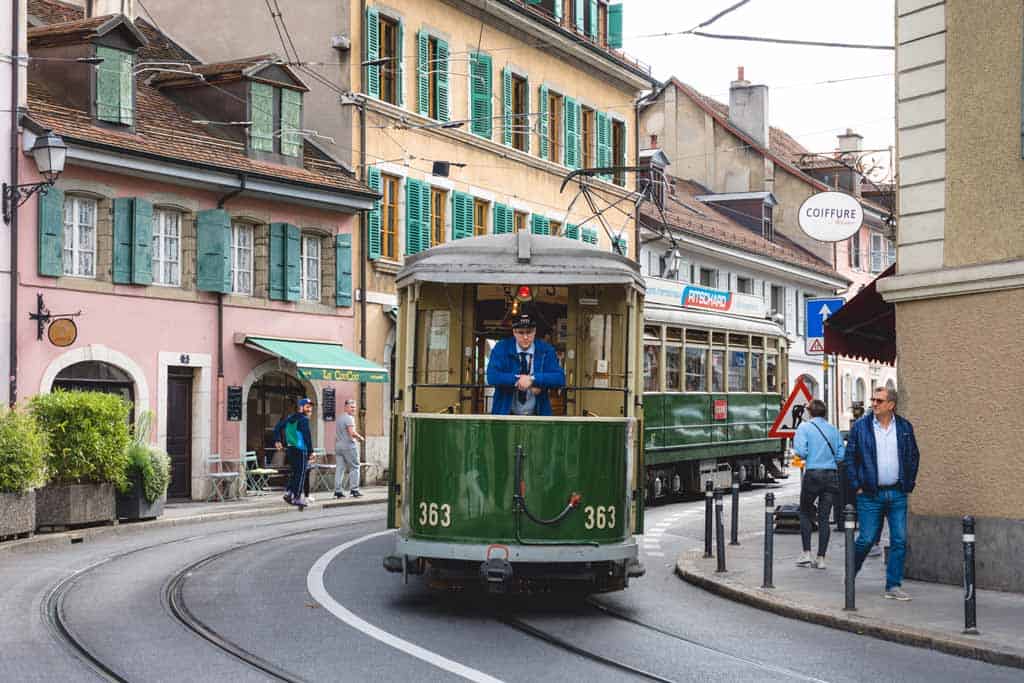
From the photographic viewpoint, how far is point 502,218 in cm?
3991

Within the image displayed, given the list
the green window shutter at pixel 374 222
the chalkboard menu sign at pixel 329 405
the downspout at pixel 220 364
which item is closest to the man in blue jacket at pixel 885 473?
the downspout at pixel 220 364

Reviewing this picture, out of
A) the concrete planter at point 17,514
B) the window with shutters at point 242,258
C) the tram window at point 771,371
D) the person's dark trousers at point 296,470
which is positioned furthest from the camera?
the window with shutters at point 242,258

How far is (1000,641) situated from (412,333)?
5.31 m

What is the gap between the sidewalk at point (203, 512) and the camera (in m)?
19.5

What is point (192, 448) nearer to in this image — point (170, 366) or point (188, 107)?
point (170, 366)

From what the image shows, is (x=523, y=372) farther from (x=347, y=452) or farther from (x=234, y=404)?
(x=234, y=404)

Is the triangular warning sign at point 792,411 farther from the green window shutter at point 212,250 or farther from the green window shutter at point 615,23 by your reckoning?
the green window shutter at point 615,23

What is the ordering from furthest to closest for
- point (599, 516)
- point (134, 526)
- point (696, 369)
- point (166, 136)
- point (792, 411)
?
point (166, 136) < point (696, 369) < point (134, 526) < point (792, 411) < point (599, 516)

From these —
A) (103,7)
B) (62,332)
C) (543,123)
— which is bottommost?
(62,332)

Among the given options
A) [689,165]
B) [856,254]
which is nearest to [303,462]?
[689,165]

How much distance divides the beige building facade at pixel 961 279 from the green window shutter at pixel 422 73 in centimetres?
2152

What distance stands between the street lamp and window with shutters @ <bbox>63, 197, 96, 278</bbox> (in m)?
1.30

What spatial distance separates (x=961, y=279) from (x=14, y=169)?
1615 centimetres

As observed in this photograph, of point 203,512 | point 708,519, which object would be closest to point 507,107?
point 203,512
